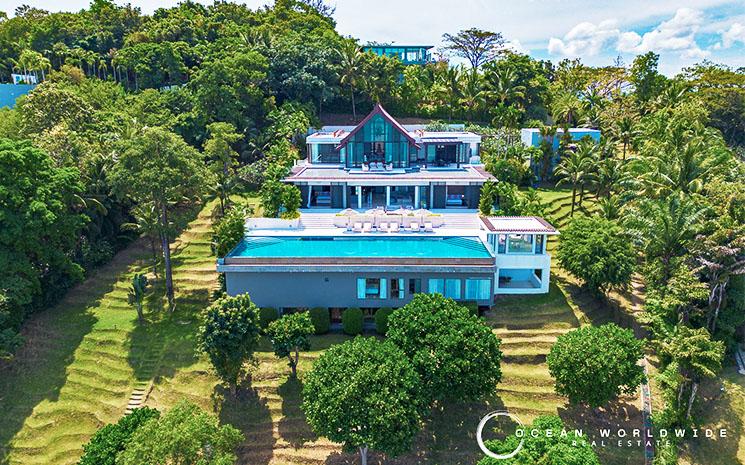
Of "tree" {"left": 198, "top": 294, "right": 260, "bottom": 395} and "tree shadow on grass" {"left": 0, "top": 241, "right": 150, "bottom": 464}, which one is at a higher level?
"tree" {"left": 198, "top": 294, "right": 260, "bottom": 395}

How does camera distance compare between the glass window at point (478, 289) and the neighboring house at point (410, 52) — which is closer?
the glass window at point (478, 289)

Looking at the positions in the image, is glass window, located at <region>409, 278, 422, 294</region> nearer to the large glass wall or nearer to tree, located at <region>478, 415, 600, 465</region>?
tree, located at <region>478, 415, 600, 465</region>

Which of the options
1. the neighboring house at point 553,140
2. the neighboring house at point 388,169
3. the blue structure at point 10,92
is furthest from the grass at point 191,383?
the blue structure at point 10,92

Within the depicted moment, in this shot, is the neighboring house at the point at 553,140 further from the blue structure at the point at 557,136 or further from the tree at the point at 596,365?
the tree at the point at 596,365

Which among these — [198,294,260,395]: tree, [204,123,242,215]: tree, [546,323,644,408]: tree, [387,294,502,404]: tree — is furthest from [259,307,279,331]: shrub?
[546,323,644,408]: tree

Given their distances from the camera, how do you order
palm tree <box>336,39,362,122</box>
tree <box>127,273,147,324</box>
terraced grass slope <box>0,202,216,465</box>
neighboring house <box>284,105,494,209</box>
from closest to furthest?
terraced grass slope <box>0,202,216,465</box>
tree <box>127,273,147,324</box>
neighboring house <box>284,105,494,209</box>
palm tree <box>336,39,362,122</box>

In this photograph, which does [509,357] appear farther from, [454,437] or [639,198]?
[639,198]
